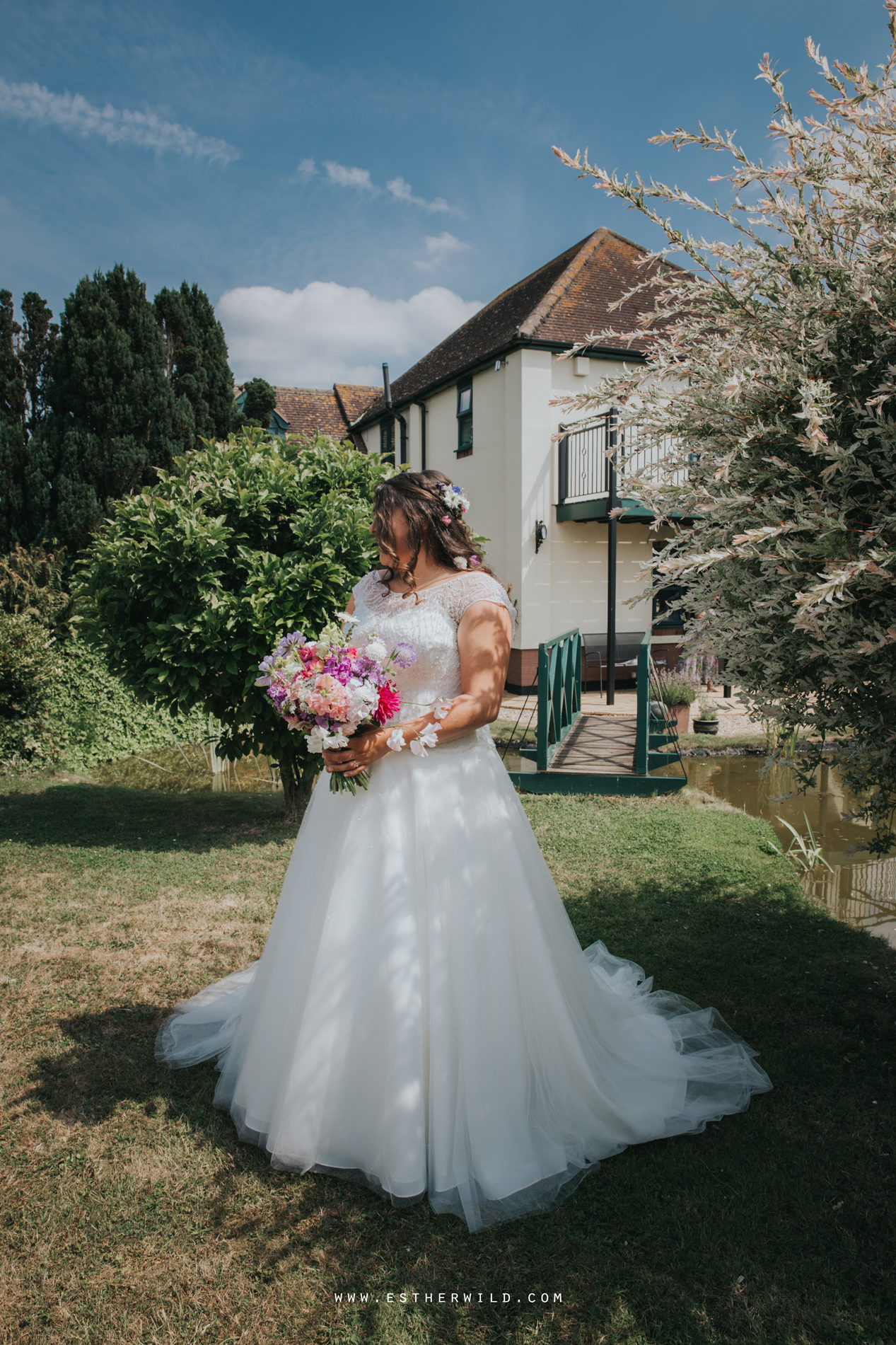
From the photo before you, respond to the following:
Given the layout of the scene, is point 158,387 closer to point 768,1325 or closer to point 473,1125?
point 473,1125

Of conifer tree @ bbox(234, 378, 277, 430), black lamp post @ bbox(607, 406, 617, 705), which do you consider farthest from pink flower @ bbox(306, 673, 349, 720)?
conifer tree @ bbox(234, 378, 277, 430)

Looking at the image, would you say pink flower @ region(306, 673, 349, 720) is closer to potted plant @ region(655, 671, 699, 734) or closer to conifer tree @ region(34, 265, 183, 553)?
potted plant @ region(655, 671, 699, 734)

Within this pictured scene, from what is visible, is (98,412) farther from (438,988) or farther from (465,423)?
(438,988)

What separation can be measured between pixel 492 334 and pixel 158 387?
6854 mm

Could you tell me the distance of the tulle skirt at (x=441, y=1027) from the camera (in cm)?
228

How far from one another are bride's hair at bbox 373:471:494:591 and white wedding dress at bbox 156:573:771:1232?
0.15m

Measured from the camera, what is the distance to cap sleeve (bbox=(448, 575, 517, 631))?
2.64 metres

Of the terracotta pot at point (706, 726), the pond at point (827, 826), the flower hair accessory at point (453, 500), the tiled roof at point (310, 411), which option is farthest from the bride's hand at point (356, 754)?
the tiled roof at point (310, 411)

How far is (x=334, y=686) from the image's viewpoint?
7.51 ft

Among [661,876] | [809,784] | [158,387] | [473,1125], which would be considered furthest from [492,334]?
[473,1125]

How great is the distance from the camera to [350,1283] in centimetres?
202

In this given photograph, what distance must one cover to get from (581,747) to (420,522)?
19.6 feet

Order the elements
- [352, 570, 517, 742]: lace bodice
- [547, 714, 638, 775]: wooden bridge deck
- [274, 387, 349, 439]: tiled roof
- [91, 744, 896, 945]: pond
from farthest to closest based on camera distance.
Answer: [274, 387, 349, 439]: tiled roof
[547, 714, 638, 775]: wooden bridge deck
[91, 744, 896, 945]: pond
[352, 570, 517, 742]: lace bodice

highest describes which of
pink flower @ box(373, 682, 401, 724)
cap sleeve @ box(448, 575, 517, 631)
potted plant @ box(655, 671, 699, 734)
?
cap sleeve @ box(448, 575, 517, 631)
